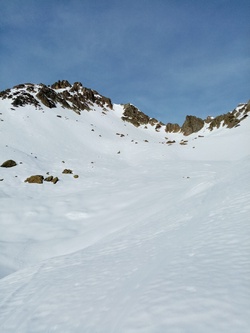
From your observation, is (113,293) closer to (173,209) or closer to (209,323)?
(209,323)

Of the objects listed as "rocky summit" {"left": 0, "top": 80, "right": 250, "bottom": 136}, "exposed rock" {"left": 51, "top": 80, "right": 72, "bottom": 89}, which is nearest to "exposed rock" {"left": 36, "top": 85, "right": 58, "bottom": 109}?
"rocky summit" {"left": 0, "top": 80, "right": 250, "bottom": 136}

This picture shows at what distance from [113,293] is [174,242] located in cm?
234

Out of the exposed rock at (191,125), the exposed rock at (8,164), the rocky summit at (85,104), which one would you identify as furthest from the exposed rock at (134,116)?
the exposed rock at (8,164)

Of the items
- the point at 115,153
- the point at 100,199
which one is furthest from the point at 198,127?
the point at 100,199

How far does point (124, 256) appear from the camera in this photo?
6527 millimetres

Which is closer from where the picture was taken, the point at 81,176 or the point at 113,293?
the point at 113,293

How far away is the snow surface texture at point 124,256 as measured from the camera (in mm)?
3184

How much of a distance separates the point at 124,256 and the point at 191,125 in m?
75.5

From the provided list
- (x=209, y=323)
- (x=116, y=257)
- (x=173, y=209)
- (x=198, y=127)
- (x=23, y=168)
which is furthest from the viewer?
(x=198, y=127)

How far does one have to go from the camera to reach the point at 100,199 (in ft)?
48.9

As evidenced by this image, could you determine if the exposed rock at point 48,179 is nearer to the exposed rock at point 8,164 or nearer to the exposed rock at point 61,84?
the exposed rock at point 8,164

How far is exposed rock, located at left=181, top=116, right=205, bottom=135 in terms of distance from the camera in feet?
249

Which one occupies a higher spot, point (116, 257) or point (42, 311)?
point (116, 257)

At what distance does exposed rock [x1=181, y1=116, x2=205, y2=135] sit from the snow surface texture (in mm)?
59899
